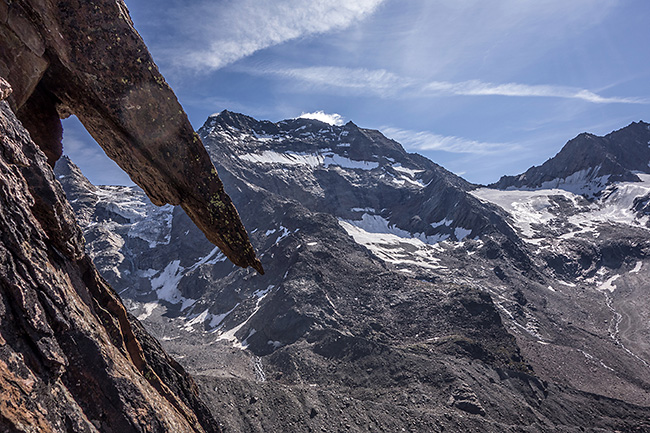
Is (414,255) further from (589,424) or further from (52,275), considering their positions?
(52,275)

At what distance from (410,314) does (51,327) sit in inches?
3574

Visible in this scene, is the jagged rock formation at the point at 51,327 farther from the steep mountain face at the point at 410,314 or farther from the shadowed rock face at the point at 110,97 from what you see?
the steep mountain face at the point at 410,314

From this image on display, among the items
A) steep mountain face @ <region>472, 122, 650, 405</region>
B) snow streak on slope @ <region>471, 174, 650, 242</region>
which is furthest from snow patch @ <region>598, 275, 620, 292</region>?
snow streak on slope @ <region>471, 174, 650, 242</region>

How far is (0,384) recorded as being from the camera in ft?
17.2

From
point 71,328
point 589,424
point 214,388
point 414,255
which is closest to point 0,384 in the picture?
point 71,328

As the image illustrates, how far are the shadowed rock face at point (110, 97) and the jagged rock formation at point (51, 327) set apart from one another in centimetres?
220

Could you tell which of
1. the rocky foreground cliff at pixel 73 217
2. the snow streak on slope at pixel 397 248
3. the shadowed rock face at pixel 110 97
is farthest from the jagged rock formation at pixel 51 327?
the snow streak on slope at pixel 397 248

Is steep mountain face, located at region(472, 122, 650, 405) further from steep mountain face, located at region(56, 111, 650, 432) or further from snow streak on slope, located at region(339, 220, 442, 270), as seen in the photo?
snow streak on slope, located at region(339, 220, 442, 270)

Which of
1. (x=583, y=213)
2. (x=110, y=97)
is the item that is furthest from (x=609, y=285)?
(x=110, y=97)

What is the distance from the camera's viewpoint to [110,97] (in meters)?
9.96

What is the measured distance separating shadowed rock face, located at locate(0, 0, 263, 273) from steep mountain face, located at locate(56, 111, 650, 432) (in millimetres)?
37883

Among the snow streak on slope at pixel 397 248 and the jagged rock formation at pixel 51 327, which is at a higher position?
the snow streak on slope at pixel 397 248

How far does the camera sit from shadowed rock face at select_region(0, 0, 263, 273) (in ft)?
29.4

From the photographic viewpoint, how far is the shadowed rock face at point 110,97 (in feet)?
29.4
